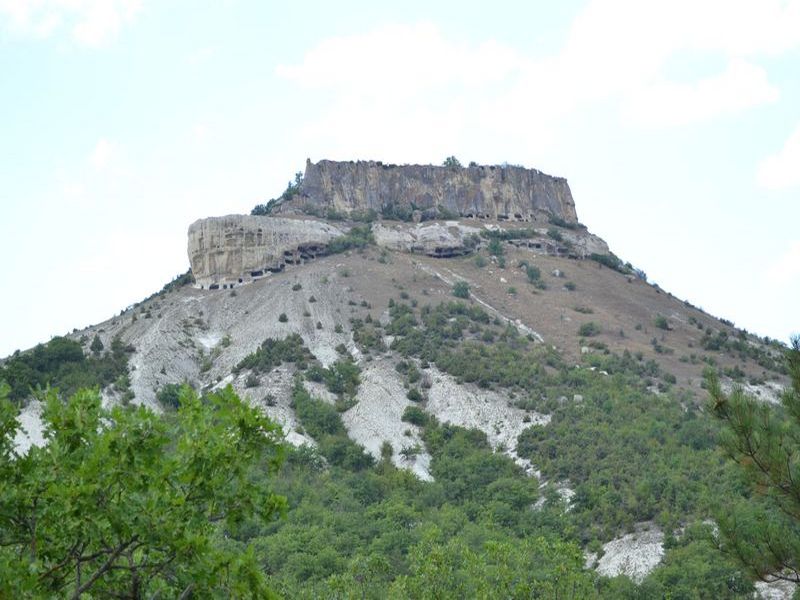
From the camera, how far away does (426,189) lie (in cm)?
9200

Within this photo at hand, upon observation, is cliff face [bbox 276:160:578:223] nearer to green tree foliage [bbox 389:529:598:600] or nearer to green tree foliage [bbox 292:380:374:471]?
green tree foliage [bbox 292:380:374:471]

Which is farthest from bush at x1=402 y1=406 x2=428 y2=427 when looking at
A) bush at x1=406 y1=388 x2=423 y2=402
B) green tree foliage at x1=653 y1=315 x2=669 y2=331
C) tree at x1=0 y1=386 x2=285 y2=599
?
tree at x1=0 y1=386 x2=285 y2=599

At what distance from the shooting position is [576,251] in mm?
84688

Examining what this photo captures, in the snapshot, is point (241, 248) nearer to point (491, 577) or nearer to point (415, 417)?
point (415, 417)

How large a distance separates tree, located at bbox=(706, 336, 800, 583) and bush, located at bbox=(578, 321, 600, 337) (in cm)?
5143

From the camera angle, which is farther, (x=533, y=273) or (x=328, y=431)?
(x=533, y=273)

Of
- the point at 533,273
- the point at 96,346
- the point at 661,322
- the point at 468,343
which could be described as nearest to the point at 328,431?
the point at 468,343

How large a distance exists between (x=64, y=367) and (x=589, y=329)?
2996 cm

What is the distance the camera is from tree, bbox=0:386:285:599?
25.8 ft

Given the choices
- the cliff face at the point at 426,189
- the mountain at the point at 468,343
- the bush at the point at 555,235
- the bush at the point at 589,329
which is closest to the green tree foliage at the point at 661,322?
the mountain at the point at 468,343

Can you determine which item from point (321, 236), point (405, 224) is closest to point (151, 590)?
point (321, 236)

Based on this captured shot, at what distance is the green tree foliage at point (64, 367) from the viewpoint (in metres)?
54.8

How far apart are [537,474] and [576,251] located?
134 ft

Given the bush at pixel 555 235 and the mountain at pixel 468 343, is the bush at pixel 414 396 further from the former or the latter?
the bush at pixel 555 235
